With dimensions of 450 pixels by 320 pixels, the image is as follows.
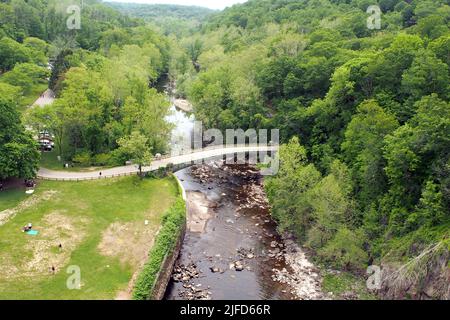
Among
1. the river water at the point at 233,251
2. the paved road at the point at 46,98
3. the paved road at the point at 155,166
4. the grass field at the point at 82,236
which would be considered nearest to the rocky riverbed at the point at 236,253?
the river water at the point at 233,251

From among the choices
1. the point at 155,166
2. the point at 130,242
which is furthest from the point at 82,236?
the point at 155,166

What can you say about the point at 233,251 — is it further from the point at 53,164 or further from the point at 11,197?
the point at 53,164

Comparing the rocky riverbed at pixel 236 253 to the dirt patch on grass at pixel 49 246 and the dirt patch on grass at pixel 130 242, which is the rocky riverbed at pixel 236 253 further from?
the dirt patch on grass at pixel 49 246

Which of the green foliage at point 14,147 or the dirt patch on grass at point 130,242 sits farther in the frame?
the green foliage at point 14,147

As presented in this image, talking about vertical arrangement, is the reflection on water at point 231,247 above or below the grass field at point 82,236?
below

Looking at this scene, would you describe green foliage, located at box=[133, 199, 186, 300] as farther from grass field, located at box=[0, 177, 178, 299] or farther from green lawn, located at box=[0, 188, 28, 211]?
green lawn, located at box=[0, 188, 28, 211]

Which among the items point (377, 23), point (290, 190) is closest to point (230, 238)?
point (290, 190)

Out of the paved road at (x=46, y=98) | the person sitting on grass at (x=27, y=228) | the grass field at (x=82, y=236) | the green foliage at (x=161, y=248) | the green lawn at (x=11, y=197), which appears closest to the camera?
the grass field at (x=82, y=236)

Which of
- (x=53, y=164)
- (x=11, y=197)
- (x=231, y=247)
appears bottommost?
(x=231, y=247)
